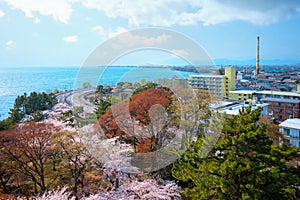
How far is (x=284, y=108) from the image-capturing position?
16.8m

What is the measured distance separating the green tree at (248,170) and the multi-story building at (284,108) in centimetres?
1412

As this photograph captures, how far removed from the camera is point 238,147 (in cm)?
389

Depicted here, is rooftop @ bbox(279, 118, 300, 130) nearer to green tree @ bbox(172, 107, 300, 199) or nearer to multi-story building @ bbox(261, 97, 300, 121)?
multi-story building @ bbox(261, 97, 300, 121)

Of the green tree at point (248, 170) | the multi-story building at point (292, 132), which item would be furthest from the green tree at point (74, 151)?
the multi-story building at point (292, 132)

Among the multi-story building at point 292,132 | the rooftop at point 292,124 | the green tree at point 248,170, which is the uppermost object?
the green tree at point 248,170

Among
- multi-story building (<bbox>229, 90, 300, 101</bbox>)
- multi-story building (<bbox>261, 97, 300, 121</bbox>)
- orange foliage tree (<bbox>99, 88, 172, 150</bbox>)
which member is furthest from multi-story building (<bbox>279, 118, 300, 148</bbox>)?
multi-story building (<bbox>229, 90, 300, 101</bbox>)

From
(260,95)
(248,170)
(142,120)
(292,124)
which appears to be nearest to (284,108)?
(260,95)

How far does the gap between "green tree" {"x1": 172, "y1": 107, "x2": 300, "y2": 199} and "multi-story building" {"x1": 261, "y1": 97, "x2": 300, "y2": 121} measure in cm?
1412

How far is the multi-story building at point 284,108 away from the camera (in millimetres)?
16234

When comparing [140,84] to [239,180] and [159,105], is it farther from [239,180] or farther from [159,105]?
[239,180]

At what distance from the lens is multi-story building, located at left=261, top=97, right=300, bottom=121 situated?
16.2m

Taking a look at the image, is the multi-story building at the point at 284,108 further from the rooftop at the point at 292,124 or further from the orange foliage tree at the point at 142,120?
the orange foliage tree at the point at 142,120

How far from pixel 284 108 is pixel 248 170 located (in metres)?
15.3

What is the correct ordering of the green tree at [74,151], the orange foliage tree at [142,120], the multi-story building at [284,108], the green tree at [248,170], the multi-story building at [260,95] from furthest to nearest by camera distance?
the multi-story building at [260,95] < the multi-story building at [284,108] < the orange foliage tree at [142,120] < the green tree at [74,151] < the green tree at [248,170]
